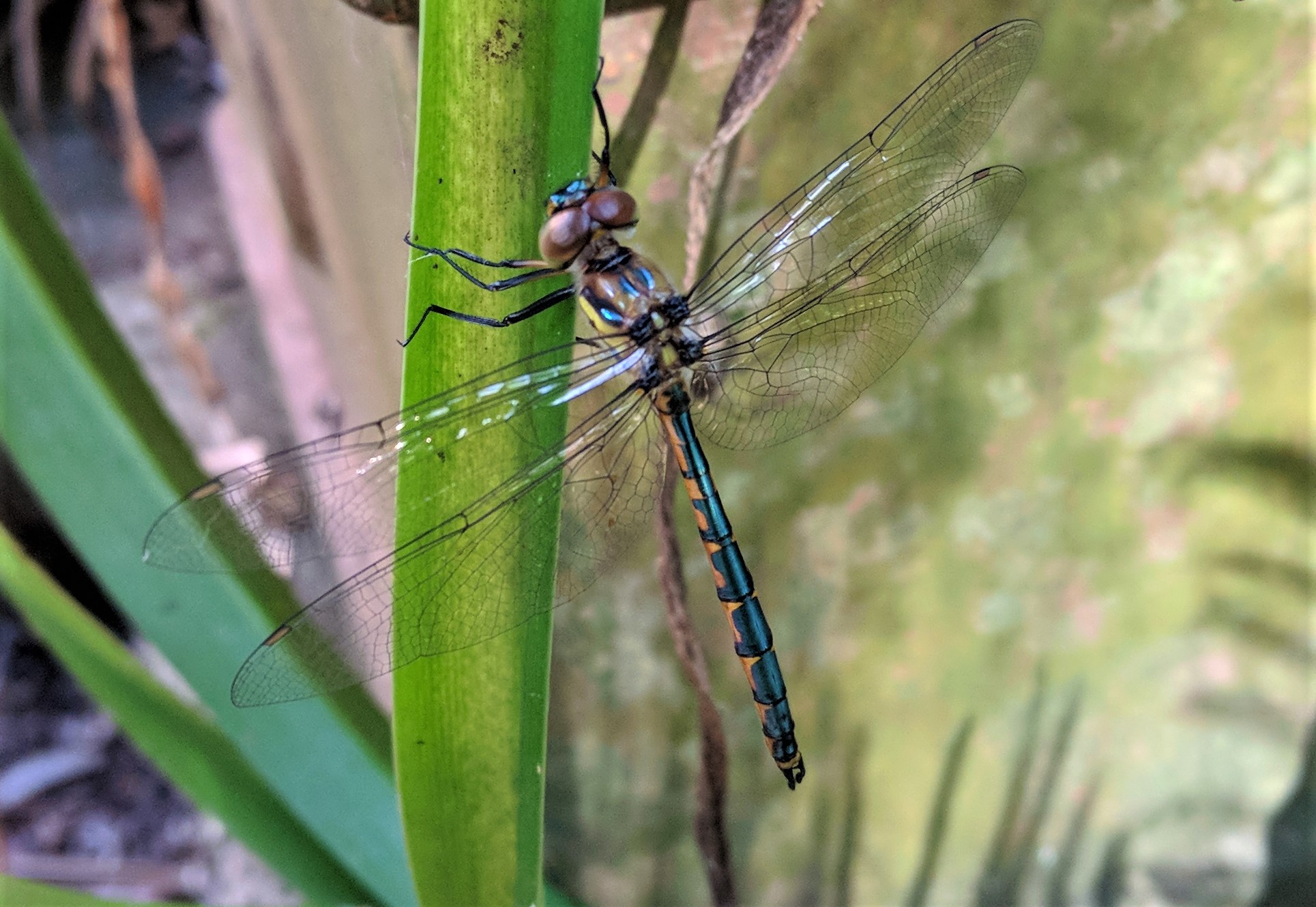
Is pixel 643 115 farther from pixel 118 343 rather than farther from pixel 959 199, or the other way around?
pixel 118 343

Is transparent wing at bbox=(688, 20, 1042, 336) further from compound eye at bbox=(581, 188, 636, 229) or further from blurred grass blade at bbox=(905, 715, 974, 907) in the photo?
blurred grass blade at bbox=(905, 715, 974, 907)

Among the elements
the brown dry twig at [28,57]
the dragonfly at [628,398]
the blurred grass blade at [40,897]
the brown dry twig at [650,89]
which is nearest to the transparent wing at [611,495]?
the dragonfly at [628,398]

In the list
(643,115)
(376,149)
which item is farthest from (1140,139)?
(376,149)

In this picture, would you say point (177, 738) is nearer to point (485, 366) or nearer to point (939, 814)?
point (485, 366)

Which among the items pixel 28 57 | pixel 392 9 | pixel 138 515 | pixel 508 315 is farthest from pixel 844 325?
pixel 28 57

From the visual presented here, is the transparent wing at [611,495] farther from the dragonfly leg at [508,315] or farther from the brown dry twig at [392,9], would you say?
the brown dry twig at [392,9]

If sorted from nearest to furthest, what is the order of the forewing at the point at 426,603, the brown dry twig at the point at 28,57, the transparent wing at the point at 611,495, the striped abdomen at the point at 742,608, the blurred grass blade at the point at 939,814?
the forewing at the point at 426,603, the transparent wing at the point at 611,495, the striped abdomen at the point at 742,608, the blurred grass blade at the point at 939,814, the brown dry twig at the point at 28,57
